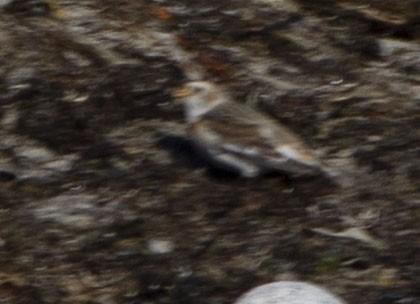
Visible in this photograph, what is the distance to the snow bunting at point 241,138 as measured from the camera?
4297mm

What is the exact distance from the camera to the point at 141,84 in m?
4.66

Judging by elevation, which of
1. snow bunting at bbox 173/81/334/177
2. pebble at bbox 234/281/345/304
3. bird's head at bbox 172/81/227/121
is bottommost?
pebble at bbox 234/281/345/304

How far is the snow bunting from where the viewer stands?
430 cm

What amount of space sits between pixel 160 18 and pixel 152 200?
1.02m

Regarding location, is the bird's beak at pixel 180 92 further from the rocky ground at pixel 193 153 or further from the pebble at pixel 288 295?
the pebble at pixel 288 295

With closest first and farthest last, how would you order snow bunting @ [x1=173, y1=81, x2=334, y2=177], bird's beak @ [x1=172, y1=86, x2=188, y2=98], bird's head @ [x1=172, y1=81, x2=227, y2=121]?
snow bunting @ [x1=173, y1=81, x2=334, y2=177] < bird's head @ [x1=172, y1=81, x2=227, y2=121] < bird's beak @ [x1=172, y1=86, x2=188, y2=98]

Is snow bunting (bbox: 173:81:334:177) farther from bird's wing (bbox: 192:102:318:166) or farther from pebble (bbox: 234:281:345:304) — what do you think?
pebble (bbox: 234:281:345:304)

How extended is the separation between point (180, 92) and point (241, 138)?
0.36 meters

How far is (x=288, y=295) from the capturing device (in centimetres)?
359

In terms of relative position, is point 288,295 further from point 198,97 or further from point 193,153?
point 198,97

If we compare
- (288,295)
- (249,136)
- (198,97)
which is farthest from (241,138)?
(288,295)

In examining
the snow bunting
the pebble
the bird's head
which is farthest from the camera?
the bird's head

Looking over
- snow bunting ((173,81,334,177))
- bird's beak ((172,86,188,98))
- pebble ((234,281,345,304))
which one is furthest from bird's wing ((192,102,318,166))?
pebble ((234,281,345,304))

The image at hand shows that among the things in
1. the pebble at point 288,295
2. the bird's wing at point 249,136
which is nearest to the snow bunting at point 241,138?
the bird's wing at point 249,136
